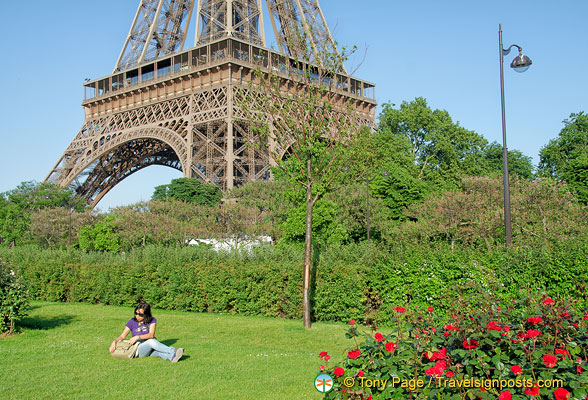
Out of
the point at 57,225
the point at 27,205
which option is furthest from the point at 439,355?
the point at 27,205

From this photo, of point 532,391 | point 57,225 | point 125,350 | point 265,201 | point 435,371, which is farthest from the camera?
point 57,225

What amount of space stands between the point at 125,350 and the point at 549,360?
704 centimetres

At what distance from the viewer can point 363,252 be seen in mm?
14297

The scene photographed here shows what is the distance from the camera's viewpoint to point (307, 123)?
12.1m

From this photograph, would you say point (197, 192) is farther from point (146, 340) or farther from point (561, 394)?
point (561, 394)

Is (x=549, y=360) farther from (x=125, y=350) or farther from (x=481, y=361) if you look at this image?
(x=125, y=350)

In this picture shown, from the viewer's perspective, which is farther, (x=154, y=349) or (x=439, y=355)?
(x=154, y=349)

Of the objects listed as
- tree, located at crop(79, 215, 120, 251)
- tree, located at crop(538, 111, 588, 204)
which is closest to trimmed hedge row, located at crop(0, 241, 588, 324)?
tree, located at crop(79, 215, 120, 251)

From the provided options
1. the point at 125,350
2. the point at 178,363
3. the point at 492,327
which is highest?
the point at 492,327

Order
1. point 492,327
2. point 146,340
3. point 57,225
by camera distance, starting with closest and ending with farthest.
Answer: point 492,327
point 146,340
point 57,225

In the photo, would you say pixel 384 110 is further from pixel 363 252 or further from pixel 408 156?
pixel 363 252

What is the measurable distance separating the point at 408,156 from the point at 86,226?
83.3 ft

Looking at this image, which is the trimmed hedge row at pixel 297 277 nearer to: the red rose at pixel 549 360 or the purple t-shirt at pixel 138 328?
→ the red rose at pixel 549 360

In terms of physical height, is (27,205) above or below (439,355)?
above
